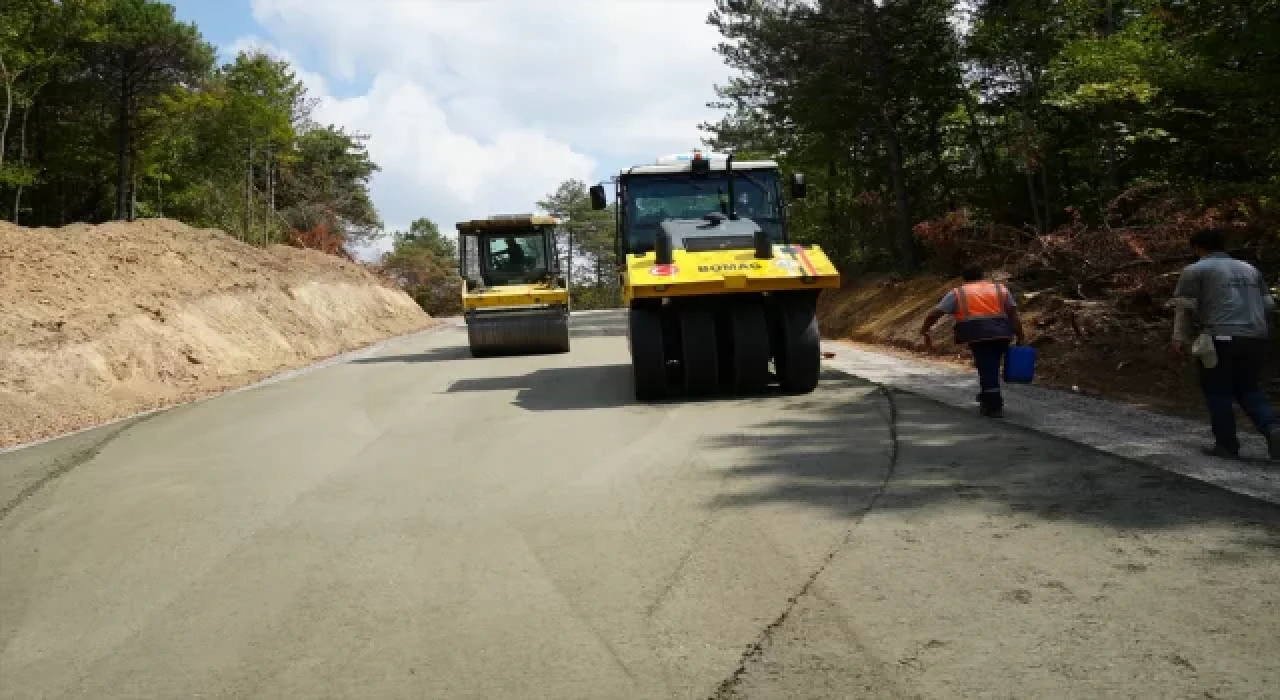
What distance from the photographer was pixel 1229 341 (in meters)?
7.19

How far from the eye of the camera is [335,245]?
4928 centimetres

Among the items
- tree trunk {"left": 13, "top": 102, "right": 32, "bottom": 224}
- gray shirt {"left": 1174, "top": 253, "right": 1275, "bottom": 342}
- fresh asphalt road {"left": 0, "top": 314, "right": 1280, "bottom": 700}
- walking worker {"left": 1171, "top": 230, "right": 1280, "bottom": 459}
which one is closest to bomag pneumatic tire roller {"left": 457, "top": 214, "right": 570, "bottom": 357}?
fresh asphalt road {"left": 0, "top": 314, "right": 1280, "bottom": 700}

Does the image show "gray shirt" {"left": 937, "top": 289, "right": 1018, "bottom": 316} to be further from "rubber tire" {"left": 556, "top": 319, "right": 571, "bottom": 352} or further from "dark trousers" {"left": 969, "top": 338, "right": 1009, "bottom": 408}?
"rubber tire" {"left": 556, "top": 319, "right": 571, "bottom": 352}

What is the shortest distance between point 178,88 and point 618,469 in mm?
34033

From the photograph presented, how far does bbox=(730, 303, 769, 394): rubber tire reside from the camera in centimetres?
1135

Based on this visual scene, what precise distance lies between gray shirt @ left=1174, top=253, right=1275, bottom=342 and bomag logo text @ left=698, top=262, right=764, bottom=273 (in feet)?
15.2

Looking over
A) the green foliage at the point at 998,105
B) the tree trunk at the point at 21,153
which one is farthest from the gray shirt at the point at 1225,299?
the tree trunk at the point at 21,153

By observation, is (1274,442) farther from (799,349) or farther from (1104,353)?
(1104,353)

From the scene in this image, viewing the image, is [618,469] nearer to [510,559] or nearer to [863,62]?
[510,559]

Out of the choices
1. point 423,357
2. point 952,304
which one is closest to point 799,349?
point 952,304

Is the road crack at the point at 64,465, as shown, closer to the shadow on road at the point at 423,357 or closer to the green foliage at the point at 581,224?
the shadow on road at the point at 423,357

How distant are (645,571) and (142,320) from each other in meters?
16.4

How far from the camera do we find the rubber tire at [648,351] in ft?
37.2

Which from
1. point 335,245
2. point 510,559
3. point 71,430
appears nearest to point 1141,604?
point 510,559
